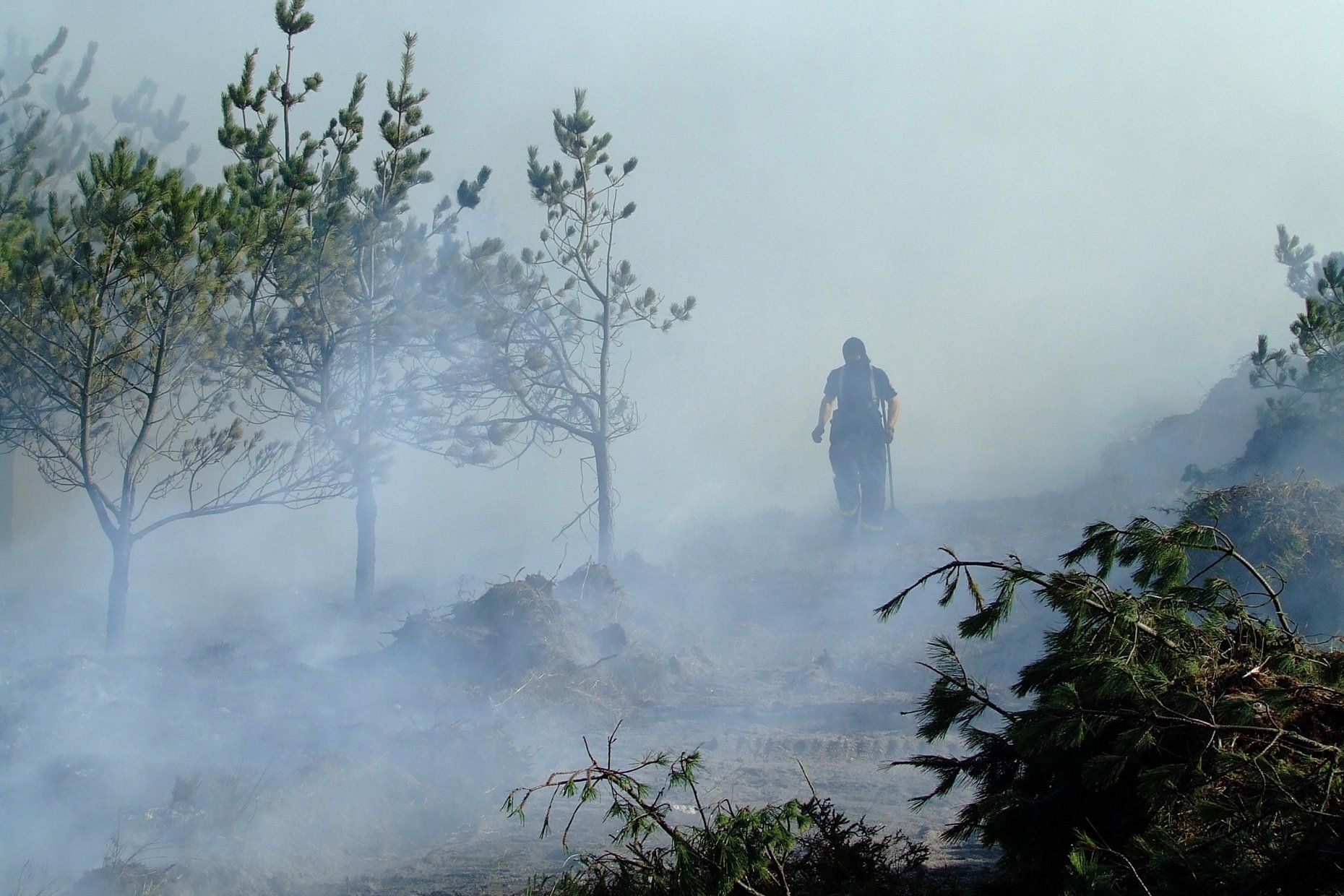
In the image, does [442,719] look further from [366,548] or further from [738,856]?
[738,856]

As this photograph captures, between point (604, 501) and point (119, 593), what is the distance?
604 centimetres

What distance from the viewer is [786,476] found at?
22.6 meters

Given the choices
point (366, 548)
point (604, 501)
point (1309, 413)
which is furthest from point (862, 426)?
point (366, 548)

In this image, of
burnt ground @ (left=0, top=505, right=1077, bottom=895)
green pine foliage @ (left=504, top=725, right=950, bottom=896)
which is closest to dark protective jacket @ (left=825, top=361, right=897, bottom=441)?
burnt ground @ (left=0, top=505, right=1077, bottom=895)

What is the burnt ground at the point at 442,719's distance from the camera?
6.26 m

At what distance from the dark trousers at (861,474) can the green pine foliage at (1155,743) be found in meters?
9.61

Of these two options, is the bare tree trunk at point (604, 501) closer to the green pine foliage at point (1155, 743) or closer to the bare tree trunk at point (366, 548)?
the bare tree trunk at point (366, 548)

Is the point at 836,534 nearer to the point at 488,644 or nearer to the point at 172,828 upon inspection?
the point at 488,644

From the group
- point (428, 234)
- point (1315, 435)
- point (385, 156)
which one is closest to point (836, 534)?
point (1315, 435)

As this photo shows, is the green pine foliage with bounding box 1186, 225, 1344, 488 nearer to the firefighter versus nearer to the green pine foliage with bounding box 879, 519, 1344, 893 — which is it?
the firefighter

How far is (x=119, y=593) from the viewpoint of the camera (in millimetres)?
9523

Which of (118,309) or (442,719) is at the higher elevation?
(118,309)

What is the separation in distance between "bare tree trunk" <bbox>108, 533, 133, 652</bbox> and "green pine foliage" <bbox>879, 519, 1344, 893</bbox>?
879 cm

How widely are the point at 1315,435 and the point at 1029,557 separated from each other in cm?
346
